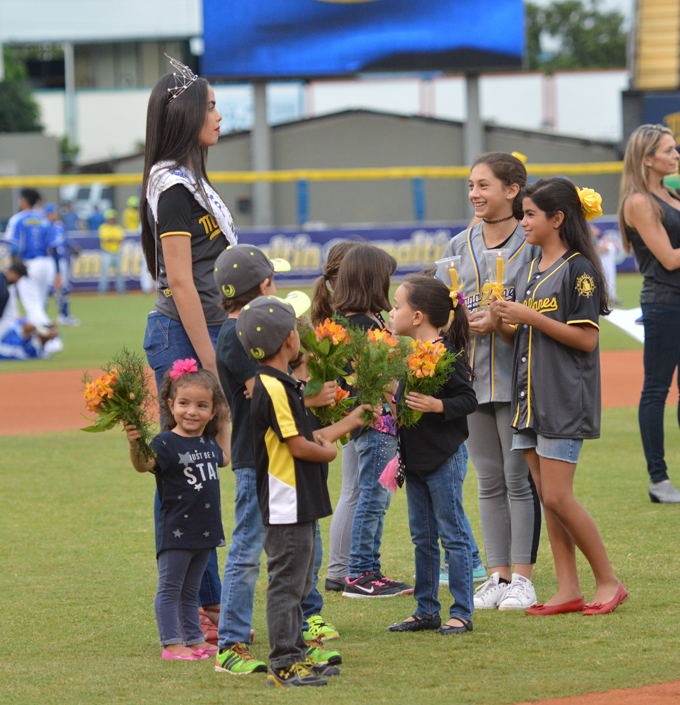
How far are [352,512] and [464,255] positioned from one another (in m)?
1.36

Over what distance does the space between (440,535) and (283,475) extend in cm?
95

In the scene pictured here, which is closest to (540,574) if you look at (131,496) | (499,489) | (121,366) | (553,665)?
(499,489)

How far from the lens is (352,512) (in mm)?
5059

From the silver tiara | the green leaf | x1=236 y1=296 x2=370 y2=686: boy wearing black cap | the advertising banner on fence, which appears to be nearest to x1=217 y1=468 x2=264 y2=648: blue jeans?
A: x1=236 y1=296 x2=370 y2=686: boy wearing black cap

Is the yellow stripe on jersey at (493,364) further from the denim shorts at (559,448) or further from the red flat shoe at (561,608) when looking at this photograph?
the red flat shoe at (561,608)

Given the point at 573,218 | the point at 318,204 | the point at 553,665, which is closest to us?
the point at 553,665

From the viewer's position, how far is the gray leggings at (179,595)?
396cm

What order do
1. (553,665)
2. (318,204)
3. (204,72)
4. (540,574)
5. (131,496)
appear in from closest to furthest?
(553,665) → (540,574) → (131,496) → (204,72) → (318,204)

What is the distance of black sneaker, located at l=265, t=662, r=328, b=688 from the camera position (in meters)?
3.52

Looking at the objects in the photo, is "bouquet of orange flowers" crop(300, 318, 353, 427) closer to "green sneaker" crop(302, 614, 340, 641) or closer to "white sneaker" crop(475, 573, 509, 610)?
"green sneaker" crop(302, 614, 340, 641)

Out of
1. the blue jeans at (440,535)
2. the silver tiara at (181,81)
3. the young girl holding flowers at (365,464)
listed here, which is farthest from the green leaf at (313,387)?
the silver tiara at (181,81)

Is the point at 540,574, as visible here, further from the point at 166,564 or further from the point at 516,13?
the point at 516,13

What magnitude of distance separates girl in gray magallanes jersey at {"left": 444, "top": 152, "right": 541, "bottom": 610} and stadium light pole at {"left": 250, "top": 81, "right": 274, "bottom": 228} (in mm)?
26841

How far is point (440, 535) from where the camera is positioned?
13.9 feet
